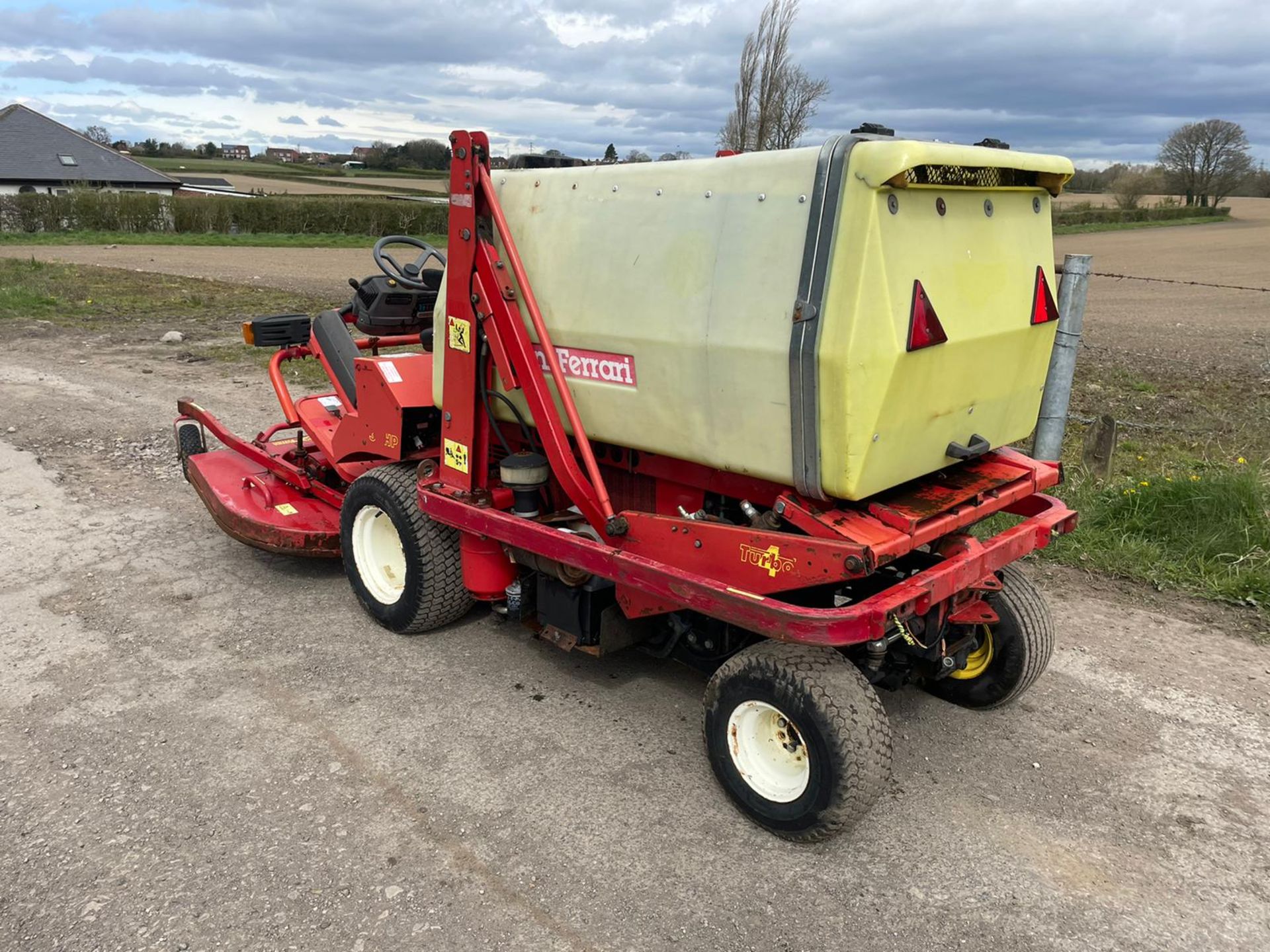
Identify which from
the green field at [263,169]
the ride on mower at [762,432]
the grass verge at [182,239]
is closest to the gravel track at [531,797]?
the ride on mower at [762,432]

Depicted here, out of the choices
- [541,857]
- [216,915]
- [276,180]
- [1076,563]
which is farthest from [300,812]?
[276,180]

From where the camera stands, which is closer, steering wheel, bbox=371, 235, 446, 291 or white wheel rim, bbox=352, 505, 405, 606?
white wheel rim, bbox=352, 505, 405, 606

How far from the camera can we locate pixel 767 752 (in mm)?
2906

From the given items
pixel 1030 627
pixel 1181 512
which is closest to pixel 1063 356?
pixel 1181 512

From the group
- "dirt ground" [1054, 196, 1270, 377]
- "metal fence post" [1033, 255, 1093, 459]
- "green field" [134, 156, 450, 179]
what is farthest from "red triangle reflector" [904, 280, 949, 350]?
"green field" [134, 156, 450, 179]

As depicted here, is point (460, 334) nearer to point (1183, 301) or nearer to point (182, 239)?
point (1183, 301)

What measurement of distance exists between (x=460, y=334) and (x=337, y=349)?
133 centimetres

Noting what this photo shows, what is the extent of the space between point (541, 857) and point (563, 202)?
2.05m

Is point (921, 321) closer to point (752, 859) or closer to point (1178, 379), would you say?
point (752, 859)

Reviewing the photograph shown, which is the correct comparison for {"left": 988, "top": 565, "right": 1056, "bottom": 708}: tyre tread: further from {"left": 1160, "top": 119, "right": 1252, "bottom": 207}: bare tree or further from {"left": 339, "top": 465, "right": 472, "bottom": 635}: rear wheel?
{"left": 1160, "top": 119, "right": 1252, "bottom": 207}: bare tree

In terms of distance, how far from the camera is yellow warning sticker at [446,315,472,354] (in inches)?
134

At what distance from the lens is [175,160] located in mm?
76938

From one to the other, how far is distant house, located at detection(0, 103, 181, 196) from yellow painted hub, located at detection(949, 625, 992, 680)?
46.6 metres

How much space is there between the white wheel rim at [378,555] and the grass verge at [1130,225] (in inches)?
1585
